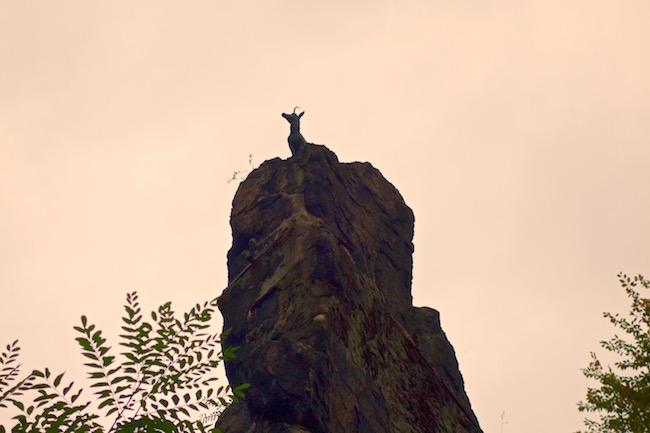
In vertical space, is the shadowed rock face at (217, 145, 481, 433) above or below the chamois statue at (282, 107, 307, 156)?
below

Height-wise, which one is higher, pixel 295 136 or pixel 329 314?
pixel 295 136

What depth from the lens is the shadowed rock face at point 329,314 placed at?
50.0 ft

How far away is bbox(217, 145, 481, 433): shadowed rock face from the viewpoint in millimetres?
15227

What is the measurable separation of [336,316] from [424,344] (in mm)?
4916

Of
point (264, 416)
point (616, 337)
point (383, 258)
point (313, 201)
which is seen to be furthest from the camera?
→ point (616, 337)

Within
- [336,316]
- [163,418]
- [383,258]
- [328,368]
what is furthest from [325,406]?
[383,258]

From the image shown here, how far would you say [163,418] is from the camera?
9617mm

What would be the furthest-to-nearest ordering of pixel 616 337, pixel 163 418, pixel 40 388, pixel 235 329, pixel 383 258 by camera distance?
pixel 616 337, pixel 383 258, pixel 235 329, pixel 163 418, pixel 40 388

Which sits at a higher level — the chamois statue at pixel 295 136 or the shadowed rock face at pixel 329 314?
the chamois statue at pixel 295 136

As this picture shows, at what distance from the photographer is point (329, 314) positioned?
1631 cm

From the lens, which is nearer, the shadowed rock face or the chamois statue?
the shadowed rock face

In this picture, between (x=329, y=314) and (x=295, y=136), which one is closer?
(x=329, y=314)

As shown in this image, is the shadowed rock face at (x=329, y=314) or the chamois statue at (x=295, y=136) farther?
the chamois statue at (x=295, y=136)

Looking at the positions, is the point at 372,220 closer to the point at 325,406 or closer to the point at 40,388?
the point at 325,406
